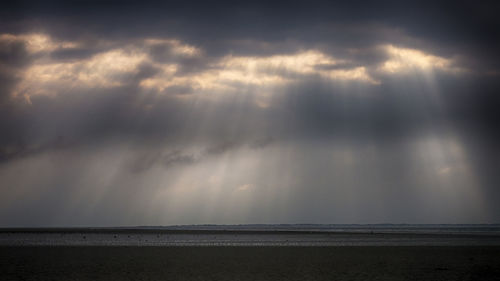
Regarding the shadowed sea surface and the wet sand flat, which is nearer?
the wet sand flat

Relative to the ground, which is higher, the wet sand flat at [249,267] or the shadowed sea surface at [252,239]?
the shadowed sea surface at [252,239]

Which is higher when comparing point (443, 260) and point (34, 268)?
point (443, 260)

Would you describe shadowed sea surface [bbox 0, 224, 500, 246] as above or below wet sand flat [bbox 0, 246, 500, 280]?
above

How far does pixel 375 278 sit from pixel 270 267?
8026mm

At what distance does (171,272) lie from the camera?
3077cm

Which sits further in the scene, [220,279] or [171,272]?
[171,272]

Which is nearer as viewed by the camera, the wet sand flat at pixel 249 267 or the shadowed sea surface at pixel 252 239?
the wet sand flat at pixel 249 267

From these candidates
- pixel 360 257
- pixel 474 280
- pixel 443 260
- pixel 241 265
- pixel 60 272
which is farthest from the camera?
pixel 360 257

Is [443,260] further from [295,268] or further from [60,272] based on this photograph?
[60,272]

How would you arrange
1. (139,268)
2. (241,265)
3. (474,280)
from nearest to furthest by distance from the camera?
(474,280) → (139,268) → (241,265)

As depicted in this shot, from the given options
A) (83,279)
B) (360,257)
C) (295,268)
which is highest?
(360,257)

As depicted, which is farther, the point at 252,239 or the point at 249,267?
the point at 252,239

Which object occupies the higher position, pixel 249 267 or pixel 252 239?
pixel 252 239

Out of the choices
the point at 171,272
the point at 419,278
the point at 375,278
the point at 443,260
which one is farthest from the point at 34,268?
the point at 443,260
